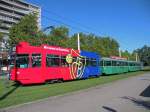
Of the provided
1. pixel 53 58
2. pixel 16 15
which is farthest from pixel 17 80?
pixel 16 15

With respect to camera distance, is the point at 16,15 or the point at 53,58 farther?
the point at 16,15

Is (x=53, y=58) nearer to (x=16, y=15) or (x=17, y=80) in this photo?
(x=17, y=80)

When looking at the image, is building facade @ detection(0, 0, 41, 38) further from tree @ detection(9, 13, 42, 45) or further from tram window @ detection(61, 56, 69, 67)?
tram window @ detection(61, 56, 69, 67)

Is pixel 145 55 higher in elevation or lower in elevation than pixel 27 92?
higher

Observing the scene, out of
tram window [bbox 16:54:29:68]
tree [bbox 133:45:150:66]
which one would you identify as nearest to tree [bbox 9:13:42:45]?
tram window [bbox 16:54:29:68]

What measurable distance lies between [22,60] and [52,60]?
297cm

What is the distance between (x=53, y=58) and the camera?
2644 centimetres

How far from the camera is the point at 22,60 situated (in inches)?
952

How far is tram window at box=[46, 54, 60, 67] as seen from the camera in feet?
83.8

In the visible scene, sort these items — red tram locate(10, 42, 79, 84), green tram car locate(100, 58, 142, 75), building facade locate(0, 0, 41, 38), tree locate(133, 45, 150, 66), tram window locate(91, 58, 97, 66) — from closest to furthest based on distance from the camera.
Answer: red tram locate(10, 42, 79, 84), tram window locate(91, 58, 97, 66), green tram car locate(100, 58, 142, 75), building facade locate(0, 0, 41, 38), tree locate(133, 45, 150, 66)

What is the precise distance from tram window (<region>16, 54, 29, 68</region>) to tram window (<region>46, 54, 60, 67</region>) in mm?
1929

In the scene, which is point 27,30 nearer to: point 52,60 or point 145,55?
point 52,60

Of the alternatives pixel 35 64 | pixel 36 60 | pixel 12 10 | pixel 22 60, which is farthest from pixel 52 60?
pixel 12 10

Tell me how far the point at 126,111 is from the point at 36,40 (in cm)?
3559
